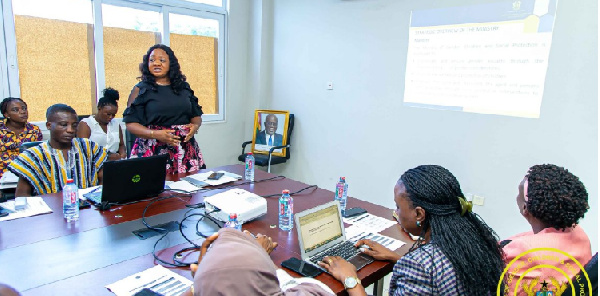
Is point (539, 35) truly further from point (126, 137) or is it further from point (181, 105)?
point (126, 137)

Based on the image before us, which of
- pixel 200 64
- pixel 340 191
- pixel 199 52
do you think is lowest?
pixel 340 191

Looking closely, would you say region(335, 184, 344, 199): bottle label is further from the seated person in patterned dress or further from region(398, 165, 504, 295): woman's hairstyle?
the seated person in patterned dress

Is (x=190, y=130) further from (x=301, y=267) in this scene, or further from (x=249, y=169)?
(x=301, y=267)

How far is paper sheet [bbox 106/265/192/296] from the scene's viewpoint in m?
1.15

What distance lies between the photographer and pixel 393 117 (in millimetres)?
3416

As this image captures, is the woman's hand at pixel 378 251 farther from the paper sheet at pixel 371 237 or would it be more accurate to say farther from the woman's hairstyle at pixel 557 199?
the woman's hairstyle at pixel 557 199

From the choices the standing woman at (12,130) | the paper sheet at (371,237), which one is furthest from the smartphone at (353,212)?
the standing woman at (12,130)

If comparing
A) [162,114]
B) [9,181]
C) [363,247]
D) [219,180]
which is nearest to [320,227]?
[363,247]

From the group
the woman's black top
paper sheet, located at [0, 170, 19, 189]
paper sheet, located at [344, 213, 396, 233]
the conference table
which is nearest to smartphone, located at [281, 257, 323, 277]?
the conference table

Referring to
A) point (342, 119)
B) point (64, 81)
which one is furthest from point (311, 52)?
point (64, 81)

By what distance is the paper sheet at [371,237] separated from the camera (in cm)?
157

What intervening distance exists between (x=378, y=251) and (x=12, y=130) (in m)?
3.11

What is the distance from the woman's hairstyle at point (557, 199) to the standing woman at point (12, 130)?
3.50m

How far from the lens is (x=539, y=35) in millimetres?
2543
